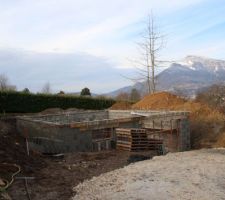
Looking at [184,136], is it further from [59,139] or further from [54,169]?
[54,169]

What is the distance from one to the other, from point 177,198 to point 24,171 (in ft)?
11.9

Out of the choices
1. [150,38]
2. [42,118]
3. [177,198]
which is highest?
[150,38]

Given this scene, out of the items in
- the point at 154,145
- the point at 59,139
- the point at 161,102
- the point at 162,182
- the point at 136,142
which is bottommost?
the point at 162,182

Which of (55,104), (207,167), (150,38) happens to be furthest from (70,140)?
(150,38)

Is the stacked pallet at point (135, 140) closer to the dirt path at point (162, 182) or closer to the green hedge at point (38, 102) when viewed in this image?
the dirt path at point (162, 182)

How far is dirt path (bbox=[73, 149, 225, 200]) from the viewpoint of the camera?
25.8 feet

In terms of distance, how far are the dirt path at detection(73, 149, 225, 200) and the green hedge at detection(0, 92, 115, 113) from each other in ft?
46.7

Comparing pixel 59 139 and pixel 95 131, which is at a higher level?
pixel 95 131

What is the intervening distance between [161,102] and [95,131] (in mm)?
8478

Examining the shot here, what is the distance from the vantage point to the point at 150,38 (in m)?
32.3

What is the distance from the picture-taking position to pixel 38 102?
81.8 ft

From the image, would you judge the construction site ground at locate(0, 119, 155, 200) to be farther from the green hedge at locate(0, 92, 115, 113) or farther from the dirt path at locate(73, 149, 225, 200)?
the green hedge at locate(0, 92, 115, 113)

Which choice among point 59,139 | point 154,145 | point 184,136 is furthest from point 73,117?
point 154,145

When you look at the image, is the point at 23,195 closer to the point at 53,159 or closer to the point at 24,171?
the point at 24,171
